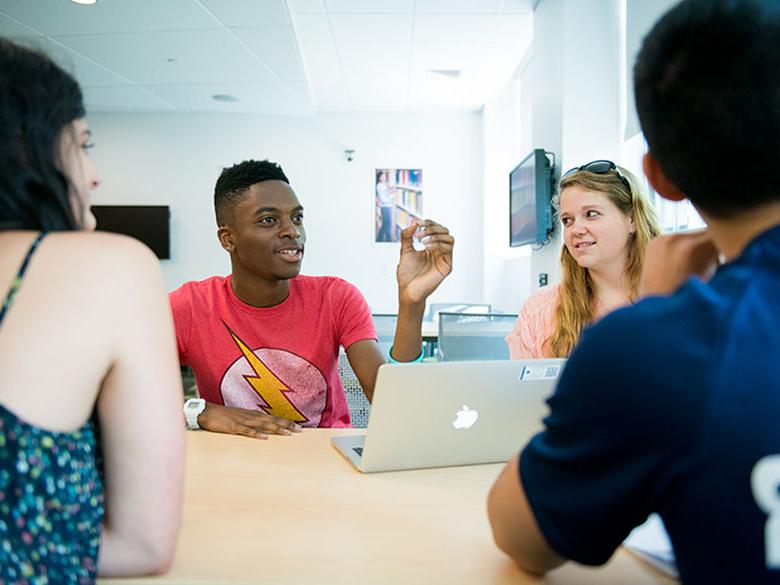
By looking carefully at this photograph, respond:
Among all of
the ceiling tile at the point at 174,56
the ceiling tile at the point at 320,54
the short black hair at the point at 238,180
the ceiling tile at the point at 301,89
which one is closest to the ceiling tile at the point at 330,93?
the ceiling tile at the point at 301,89

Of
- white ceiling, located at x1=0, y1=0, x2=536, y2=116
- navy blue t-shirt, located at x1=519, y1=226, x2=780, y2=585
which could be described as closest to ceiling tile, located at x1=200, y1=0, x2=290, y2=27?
white ceiling, located at x1=0, y1=0, x2=536, y2=116

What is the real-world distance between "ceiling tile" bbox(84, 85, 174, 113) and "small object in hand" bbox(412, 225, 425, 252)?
4.54 meters

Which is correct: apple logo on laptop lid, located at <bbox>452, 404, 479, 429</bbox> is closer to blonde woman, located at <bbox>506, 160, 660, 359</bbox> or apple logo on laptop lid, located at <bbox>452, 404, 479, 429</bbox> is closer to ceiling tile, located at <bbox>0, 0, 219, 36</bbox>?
blonde woman, located at <bbox>506, 160, 660, 359</bbox>

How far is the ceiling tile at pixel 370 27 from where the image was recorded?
412 centimetres

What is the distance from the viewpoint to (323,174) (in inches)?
254

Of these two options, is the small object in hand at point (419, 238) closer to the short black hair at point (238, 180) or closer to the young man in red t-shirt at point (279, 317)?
the young man in red t-shirt at point (279, 317)

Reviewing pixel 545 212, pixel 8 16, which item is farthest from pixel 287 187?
pixel 8 16

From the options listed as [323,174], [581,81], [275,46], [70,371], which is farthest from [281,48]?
[70,371]

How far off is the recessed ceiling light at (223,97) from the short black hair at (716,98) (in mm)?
5503

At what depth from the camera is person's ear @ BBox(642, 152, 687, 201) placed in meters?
0.64

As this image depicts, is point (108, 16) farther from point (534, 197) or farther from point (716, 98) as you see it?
point (716, 98)

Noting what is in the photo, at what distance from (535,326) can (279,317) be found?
90 cm

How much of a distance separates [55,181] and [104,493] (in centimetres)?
36

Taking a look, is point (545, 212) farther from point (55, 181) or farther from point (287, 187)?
point (55, 181)
